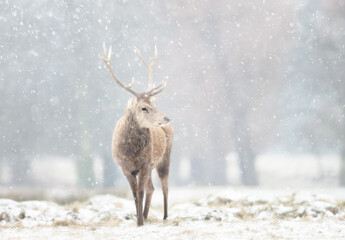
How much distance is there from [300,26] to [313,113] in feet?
11.0

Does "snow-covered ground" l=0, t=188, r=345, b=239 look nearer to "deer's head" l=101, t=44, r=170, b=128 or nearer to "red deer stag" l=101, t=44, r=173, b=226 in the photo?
"red deer stag" l=101, t=44, r=173, b=226

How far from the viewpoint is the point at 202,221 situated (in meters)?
7.11

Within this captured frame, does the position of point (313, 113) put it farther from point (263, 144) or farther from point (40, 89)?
point (40, 89)

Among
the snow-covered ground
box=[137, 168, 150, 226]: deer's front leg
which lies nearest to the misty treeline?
the snow-covered ground

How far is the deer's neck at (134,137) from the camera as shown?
6.48 m

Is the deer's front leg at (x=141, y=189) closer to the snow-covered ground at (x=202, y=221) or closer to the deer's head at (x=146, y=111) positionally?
the snow-covered ground at (x=202, y=221)

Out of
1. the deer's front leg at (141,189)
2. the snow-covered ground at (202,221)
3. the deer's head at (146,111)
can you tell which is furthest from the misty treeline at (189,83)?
the deer's front leg at (141,189)

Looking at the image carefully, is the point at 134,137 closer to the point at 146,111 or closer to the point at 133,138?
the point at 133,138

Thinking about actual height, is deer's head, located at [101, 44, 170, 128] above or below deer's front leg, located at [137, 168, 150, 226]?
above

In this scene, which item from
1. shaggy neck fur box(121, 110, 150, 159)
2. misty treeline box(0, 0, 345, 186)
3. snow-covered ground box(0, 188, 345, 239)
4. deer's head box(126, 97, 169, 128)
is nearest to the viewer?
snow-covered ground box(0, 188, 345, 239)

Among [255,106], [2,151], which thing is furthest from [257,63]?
[2,151]

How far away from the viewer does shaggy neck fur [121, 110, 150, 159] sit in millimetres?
6477

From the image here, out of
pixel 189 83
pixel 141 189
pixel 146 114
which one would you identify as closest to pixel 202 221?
pixel 141 189

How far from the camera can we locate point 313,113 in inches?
586
